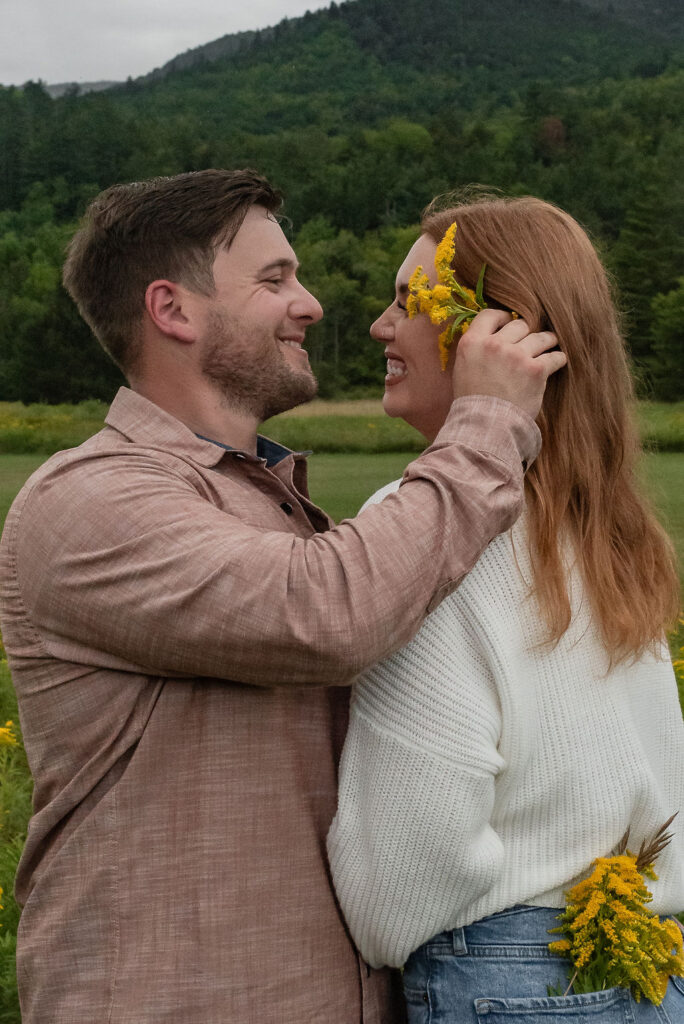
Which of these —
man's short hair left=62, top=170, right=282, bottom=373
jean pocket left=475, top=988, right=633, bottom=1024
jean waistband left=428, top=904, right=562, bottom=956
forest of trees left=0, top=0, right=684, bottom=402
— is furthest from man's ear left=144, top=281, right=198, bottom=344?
forest of trees left=0, top=0, right=684, bottom=402

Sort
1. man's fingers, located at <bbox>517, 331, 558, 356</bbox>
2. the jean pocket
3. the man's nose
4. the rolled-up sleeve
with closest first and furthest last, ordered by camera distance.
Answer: the rolled-up sleeve < the jean pocket < man's fingers, located at <bbox>517, 331, 558, 356</bbox> < the man's nose

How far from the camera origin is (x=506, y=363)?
177cm

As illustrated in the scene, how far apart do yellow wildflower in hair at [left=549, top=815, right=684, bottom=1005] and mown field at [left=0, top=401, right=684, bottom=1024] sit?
0.79 meters

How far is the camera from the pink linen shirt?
1576 mm

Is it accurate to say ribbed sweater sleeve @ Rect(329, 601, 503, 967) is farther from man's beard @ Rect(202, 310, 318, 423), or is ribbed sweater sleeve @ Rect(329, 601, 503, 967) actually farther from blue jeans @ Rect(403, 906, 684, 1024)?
man's beard @ Rect(202, 310, 318, 423)

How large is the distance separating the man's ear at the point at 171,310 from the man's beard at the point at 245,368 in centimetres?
5

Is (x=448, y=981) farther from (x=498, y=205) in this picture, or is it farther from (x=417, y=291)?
(x=498, y=205)

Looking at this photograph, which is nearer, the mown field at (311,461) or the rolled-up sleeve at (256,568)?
the rolled-up sleeve at (256,568)

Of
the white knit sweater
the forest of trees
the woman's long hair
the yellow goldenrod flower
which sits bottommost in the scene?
the forest of trees

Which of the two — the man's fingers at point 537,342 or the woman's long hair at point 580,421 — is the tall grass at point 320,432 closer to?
the woman's long hair at point 580,421

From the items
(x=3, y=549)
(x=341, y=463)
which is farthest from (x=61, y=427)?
(x=3, y=549)

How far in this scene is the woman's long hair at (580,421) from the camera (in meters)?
1.87

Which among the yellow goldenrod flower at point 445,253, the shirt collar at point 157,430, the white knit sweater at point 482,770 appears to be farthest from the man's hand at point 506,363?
the shirt collar at point 157,430

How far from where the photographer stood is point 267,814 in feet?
5.75
